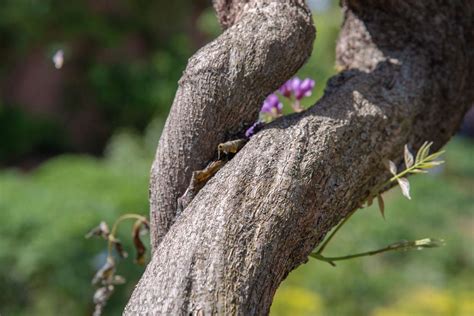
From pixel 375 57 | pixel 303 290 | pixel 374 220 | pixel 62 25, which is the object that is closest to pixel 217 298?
pixel 375 57

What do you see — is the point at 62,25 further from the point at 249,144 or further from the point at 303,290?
the point at 249,144

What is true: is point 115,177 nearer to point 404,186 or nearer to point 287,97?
point 287,97

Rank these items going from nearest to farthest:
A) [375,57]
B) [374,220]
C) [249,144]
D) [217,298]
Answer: [217,298]
[249,144]
[375,57]
[374,220]

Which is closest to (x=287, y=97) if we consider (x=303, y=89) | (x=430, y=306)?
(x=303, y=89)

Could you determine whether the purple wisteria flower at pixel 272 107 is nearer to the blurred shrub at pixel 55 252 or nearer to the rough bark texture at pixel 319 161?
the rough bark texture at pixel 319 161

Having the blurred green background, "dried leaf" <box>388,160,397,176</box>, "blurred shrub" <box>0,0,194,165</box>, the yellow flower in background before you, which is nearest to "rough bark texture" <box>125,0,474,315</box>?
"dried leaf" <box>388,160,397,176</box>

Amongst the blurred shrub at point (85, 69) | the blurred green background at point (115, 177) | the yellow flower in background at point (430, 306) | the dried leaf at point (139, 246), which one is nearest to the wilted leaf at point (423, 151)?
the dried leaf at point (139, 246)

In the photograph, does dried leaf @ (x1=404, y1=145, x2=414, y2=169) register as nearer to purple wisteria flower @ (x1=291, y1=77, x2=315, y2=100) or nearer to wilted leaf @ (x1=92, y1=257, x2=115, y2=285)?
purple wisteria flower @ (x1=291, y1=77, x2=315, y2=100)
